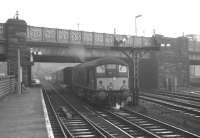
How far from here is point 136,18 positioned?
1761 inches

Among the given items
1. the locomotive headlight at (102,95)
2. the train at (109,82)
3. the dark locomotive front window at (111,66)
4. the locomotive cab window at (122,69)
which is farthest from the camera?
the locomotive cab window at (122,69)

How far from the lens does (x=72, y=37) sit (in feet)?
110

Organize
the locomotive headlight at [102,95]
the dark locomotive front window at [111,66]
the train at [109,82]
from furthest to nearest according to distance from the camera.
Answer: the dark locomotive front window at [111,66] → the train at [109,82] → the locomotive headlight at [102,95]

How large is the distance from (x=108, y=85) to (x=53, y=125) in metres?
5.90

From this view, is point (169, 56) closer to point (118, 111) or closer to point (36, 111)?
point (118, 111)

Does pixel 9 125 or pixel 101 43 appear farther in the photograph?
pixel 101 43

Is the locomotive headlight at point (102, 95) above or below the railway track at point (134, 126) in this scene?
above

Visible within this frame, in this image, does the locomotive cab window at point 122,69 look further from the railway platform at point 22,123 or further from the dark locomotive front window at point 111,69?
the railway platform at point 22,123

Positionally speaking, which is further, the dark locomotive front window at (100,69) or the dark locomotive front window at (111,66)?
the dark locomotive front window at (111,66)

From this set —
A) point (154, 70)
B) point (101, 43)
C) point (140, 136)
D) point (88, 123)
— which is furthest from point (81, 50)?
point (140, 136)

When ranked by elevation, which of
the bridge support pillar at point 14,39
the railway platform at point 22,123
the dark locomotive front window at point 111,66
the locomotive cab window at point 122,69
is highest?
the bridge support pillar at point 14,39

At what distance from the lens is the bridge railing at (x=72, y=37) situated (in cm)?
3161

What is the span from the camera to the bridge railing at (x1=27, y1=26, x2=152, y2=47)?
104 feet

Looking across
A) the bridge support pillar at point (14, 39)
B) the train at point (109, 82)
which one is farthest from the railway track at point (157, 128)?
the bridge support pillar at point (14, 39)
